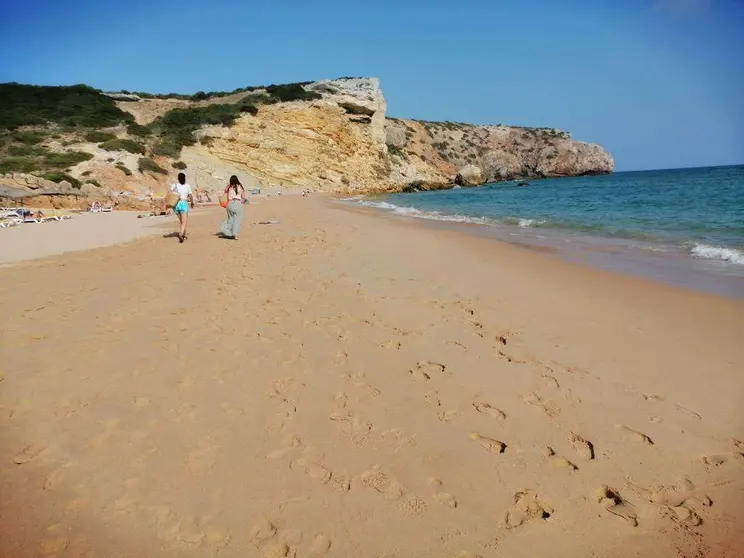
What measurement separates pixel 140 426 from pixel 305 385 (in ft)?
3.79

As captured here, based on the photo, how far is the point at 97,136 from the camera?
3011 centimetres

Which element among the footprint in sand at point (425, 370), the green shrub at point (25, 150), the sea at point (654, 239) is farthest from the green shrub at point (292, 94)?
the footprint in sand at point (425, 370)

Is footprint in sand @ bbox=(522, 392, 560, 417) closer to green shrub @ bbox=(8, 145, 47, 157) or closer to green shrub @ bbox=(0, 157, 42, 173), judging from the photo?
green shrub @ bbox=(0, 157, 42, 173)

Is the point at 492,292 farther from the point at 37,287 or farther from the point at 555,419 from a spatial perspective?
the point at 37,287

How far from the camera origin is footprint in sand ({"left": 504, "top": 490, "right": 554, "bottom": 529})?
2084 mm

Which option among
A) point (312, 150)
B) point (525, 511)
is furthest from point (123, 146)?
point (525, 511)

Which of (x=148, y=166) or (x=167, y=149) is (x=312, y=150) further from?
(x=148, y=166)

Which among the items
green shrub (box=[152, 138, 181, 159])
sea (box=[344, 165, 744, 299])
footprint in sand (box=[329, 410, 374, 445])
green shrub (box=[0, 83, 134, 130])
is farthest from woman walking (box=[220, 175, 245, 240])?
green shrub (box=[0, 83, 134, 130])

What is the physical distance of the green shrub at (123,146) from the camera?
91.6 feet

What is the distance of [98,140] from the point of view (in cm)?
2973

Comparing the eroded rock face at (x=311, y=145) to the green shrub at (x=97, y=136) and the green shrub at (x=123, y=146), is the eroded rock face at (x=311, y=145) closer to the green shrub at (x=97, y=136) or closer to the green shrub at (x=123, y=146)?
the green shrub at (x=123, y=146)

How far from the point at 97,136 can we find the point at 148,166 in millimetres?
6905

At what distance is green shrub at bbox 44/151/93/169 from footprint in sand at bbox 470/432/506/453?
28.9m

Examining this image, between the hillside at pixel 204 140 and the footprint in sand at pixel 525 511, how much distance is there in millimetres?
21571
